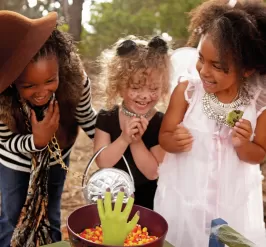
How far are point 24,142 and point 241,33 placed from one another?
2.76 feet

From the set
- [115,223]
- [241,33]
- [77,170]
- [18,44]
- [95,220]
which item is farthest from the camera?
[77,170]

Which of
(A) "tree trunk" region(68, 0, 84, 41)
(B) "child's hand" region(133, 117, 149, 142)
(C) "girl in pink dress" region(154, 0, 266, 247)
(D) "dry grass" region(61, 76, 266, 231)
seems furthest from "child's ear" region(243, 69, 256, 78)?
(A) "tree trunk" region(68, 0, 84, 41)

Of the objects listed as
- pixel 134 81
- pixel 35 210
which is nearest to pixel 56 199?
pixel 35 210

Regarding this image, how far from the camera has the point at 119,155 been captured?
164cm

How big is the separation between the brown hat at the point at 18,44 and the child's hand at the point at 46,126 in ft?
0.66

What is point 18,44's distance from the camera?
1.47m

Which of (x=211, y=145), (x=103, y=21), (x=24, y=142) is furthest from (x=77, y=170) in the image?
(x=211, y=145)

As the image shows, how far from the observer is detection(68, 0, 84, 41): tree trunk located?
4.37 m

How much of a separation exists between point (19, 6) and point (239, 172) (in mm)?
3237

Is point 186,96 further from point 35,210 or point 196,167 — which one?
point 35,210

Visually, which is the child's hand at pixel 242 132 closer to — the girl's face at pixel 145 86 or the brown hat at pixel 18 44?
the girl's face at pixel 145 86

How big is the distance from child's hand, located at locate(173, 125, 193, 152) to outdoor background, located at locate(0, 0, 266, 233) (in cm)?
175

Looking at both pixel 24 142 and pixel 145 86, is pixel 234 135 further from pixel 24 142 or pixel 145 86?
pixel 24 142

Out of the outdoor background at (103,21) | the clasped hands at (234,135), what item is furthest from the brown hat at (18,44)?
the outdoor background at (103,21)
